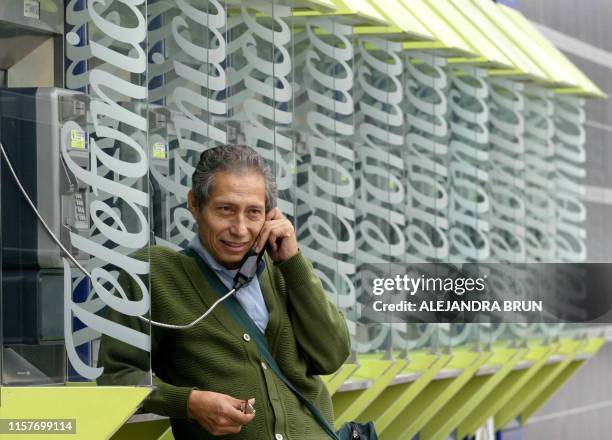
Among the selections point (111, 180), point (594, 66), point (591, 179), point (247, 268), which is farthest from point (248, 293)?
point (594, 66)

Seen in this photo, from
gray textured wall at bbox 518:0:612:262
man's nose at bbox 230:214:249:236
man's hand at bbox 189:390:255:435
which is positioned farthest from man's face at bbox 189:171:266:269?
gray textured wall at bbox 518:0:612:262

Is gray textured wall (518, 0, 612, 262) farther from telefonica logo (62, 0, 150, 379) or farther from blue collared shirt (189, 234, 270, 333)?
blue collared shirt (189, 234, 270, 333)

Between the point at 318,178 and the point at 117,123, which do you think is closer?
the point at 117,123

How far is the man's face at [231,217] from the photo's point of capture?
6.27 meters

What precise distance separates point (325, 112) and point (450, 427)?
4.42 meters

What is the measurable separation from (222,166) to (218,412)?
2.88 ft

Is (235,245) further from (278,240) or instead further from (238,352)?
(238,352)

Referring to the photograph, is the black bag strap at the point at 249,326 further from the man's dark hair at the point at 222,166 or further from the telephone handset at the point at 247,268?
the man's dark hair at the point at 222,166

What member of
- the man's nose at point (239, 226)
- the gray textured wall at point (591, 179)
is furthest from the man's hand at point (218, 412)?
the gray textured wall at point (591, 179)

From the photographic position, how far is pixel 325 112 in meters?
10.7

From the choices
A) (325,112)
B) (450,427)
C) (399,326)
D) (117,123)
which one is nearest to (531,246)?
(450,427)

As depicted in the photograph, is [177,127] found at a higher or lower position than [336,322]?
higher

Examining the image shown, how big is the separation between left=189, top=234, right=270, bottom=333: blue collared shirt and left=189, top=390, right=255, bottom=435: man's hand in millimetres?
358

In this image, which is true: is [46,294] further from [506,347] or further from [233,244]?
[506,347]
